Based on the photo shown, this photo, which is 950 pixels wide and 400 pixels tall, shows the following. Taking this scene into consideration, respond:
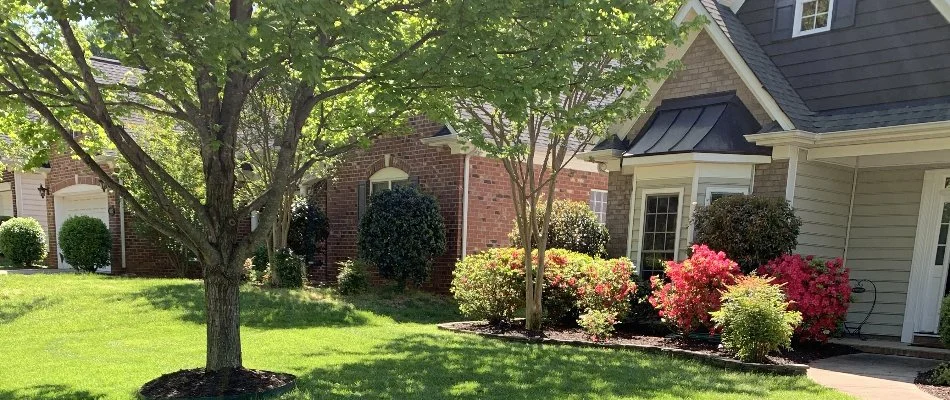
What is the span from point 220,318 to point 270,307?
5.21 m

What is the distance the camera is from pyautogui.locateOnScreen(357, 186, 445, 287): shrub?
12.0 metres

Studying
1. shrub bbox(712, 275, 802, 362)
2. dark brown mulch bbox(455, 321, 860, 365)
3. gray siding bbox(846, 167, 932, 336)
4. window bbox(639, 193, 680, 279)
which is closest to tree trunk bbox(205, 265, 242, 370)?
dark brown mulch bbox(455, 321, 860, 365)

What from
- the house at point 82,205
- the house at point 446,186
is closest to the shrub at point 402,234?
the house at point 446,186

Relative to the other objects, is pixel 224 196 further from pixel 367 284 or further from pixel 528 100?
pixel 367 284

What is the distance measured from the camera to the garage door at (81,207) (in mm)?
17641

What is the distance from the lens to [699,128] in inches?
376

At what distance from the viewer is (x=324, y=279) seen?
15.2m

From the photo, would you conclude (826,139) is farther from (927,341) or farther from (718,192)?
(927,341)

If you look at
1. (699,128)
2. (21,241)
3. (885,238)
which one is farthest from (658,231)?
(21,241)

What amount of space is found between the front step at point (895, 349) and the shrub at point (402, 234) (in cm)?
706

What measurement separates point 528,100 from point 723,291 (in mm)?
4105

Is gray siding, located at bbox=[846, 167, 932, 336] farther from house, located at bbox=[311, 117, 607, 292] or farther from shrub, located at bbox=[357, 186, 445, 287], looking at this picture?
shrub, located at bbox=[357, 186, 445, 287]

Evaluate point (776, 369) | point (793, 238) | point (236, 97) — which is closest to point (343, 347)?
point (236, 97)

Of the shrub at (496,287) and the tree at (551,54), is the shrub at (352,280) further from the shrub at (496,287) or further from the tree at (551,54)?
the tree at (551,54)
